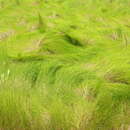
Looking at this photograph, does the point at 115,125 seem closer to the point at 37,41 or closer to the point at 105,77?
the point at 105,77

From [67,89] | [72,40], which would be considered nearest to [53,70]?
[67,89]

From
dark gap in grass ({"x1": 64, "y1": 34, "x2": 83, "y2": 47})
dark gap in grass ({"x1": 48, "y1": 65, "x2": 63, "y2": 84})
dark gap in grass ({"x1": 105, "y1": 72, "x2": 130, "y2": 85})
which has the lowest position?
dark gap in grass ({"x1": 64, "y1": 34, "x2": 83, "y2": 47})

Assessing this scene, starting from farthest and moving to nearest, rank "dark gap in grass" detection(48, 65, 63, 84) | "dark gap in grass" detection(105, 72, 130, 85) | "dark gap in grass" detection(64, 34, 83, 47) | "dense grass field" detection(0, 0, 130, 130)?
"dark gap in grass" detection(64, 34, 83, 47) < "dark gap in grass" detection(48, 65, 63, 84) < "dark gap in grass" detection(105, 72, 130, 85) < "dense grass field" detection(0, 0, 130, 130)

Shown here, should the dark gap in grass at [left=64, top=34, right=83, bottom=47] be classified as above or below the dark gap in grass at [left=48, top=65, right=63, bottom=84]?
below

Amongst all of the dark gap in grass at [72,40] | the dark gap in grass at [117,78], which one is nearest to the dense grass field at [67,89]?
the dark gap in grass at [117,78]

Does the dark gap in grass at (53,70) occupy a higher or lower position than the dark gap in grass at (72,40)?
higher

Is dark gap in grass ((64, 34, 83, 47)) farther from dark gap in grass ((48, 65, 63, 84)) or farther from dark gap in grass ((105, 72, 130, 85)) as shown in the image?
dark gap in grass ((105, 72, 130, 85))

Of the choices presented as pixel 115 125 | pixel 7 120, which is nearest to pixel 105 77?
pixel 115 125

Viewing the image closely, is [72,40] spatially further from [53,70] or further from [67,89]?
[67,89]

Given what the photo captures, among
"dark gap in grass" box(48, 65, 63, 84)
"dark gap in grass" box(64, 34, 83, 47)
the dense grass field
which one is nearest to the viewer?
the dense grass field

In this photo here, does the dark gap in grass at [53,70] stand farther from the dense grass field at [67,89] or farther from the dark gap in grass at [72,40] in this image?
the dark gap in grass at [72,40]

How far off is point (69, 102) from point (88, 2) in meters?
4.29

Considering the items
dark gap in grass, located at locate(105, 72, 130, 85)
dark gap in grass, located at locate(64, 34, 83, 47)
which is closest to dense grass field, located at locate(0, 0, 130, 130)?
dark gap in grass, located at locate(105, 72, 130, 85)

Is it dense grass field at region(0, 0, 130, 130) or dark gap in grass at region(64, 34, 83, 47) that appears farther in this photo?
dark gap in grass at region(64, 34, 83, 47)
